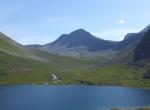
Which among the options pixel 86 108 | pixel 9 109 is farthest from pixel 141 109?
pixel 9 109

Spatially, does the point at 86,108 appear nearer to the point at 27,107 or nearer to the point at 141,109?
the point at 27,107

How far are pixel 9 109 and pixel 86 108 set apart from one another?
2614 cm

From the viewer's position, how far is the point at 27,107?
4904 inches

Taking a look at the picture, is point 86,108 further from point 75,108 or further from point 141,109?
point 141,109

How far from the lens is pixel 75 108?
121562 millimetres

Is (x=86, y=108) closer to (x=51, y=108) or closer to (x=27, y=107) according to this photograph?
(x=51, y=108)

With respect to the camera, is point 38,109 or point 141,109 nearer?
point 141,109

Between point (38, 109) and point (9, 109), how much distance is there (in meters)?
9.63

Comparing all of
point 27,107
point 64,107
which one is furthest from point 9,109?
point 64,107

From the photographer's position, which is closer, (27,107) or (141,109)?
(141,109)

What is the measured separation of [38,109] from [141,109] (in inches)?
1724

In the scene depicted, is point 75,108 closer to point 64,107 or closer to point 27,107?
point 64,107

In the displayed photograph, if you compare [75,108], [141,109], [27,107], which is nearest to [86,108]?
[75,108]

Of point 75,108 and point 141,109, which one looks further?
point 75,108
